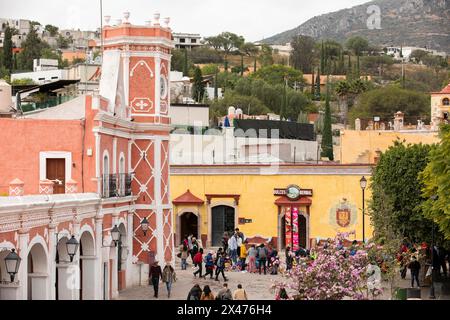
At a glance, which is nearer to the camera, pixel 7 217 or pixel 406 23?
pixel 7 217

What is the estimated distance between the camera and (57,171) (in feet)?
85.1

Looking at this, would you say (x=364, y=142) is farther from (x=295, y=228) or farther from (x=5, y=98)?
(x=5, y=98)

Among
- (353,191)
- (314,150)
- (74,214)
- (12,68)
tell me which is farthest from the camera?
(12,68)

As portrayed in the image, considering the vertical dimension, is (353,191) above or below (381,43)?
below

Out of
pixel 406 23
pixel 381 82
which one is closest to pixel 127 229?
pixel 406 23

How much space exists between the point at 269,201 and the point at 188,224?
339 centimetres

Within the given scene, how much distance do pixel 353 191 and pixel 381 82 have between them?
320 feet

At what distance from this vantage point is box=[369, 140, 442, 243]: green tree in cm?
3183

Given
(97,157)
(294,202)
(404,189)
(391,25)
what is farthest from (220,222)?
(391,25)

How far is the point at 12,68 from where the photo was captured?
274ft

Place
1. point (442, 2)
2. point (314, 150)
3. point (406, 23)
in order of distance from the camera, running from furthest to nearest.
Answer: point (406, 23), point (442, 2), point (314, 150)

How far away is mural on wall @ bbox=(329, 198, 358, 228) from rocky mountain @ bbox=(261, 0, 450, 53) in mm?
43663
